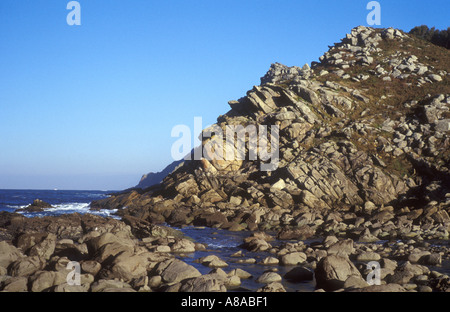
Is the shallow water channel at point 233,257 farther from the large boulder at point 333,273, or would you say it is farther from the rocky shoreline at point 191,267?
the large boulder at point 333,273

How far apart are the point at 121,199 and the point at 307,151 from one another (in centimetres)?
3530

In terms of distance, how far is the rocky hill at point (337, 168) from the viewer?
41594mm

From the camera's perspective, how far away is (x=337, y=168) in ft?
164

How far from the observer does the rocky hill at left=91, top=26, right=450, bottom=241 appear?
41.6 meters

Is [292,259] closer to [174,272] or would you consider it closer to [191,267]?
[191,267]

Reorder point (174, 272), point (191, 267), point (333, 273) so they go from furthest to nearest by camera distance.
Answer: point (191, 267), point (174, 272), point (333, 273)

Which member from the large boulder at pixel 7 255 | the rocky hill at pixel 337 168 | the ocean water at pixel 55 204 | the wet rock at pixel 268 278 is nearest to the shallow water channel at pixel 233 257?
the wet rock at pixel 268 278

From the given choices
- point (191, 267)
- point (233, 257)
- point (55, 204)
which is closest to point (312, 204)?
point (233, 257)

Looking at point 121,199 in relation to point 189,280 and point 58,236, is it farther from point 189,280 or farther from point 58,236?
point 189,280

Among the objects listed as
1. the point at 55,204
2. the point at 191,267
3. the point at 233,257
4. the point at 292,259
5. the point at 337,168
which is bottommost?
the point at 55,204

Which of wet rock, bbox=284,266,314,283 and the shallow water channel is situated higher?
wet rock, bbox=284,266,314,283

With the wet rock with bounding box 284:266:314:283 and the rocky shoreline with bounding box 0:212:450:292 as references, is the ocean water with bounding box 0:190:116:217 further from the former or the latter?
the wet rock with bounding box 284:266:314:283

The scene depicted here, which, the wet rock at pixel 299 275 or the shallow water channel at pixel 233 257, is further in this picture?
the wet rock at pixel 299 275

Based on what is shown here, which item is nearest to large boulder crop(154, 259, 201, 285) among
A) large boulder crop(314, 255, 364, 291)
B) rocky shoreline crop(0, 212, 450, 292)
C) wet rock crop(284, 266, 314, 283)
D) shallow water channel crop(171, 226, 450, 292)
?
rocky shoreline crop(0, 212, 450, 292)
